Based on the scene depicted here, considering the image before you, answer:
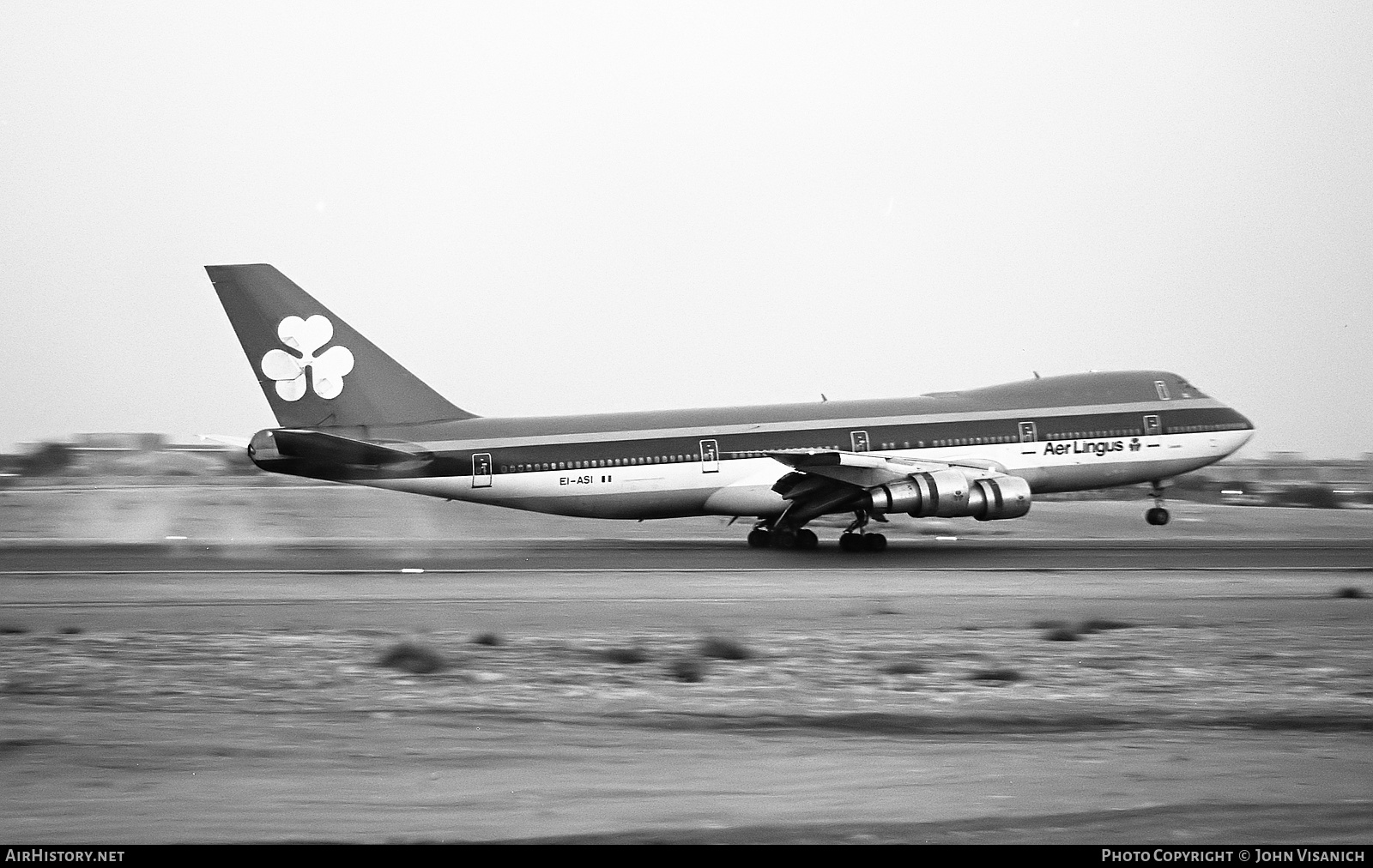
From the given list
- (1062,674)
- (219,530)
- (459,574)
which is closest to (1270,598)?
(1062,674)

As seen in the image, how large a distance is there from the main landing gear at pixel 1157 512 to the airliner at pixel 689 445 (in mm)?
1701

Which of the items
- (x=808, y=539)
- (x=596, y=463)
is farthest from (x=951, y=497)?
(x=596, y=463)

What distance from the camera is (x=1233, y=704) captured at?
1220cm

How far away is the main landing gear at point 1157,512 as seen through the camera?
36.7 metres

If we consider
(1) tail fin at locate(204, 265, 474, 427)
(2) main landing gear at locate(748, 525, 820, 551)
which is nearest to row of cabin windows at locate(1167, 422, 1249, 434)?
(2) main landing gear at locate(748, 525, 820, 551)

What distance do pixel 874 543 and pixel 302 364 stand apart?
47.7ft

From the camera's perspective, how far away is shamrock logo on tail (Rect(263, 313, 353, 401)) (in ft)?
103

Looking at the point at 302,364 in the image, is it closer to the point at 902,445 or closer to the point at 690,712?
the point at 902,445

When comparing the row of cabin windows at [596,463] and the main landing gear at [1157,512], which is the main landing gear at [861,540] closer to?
the row of cabin windows at [596,463]

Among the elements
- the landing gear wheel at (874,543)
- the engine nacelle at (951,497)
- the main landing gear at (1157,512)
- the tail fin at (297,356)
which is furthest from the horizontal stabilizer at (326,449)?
the main landing gear at (1157,512)

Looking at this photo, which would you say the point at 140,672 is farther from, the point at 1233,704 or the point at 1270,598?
the point at 1270,598

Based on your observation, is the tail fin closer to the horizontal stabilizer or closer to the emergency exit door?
the horizontal stabilizer

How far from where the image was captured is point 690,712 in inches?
464
